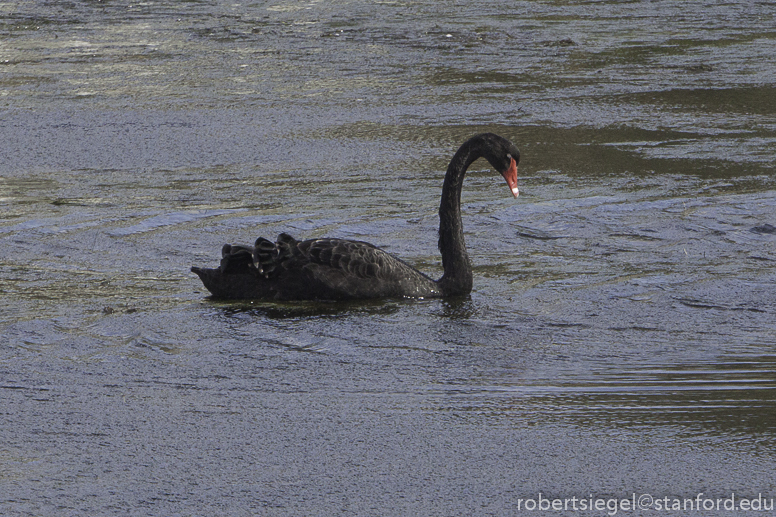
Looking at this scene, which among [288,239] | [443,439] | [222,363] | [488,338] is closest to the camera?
[443,439]

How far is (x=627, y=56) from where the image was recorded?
15.2 metres

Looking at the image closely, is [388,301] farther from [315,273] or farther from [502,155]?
[502,155]

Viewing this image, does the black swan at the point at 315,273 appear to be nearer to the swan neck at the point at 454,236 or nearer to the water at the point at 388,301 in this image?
the swan neck at the point at 454,236

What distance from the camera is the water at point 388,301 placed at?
14.1 feet

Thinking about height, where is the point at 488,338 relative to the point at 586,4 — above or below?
below

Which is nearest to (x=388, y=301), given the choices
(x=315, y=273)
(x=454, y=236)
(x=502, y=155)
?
(x=315, y=273)

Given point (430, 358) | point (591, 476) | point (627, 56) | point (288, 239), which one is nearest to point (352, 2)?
point (627, 56)

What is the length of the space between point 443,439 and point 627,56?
11509 millimetres

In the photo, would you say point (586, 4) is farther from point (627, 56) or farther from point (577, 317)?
point (577, 317)

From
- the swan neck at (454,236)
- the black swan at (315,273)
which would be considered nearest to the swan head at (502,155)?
the swan neck at (454,236)

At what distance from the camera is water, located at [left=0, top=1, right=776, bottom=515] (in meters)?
4.30

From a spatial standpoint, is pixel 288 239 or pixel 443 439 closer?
pixel 443 439

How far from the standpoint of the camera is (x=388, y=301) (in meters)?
6.55

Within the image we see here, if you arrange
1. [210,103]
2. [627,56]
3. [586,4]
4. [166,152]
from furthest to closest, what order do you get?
1. [586,4]
2. [627,56]
3. [210,103]
4. [166,152]
